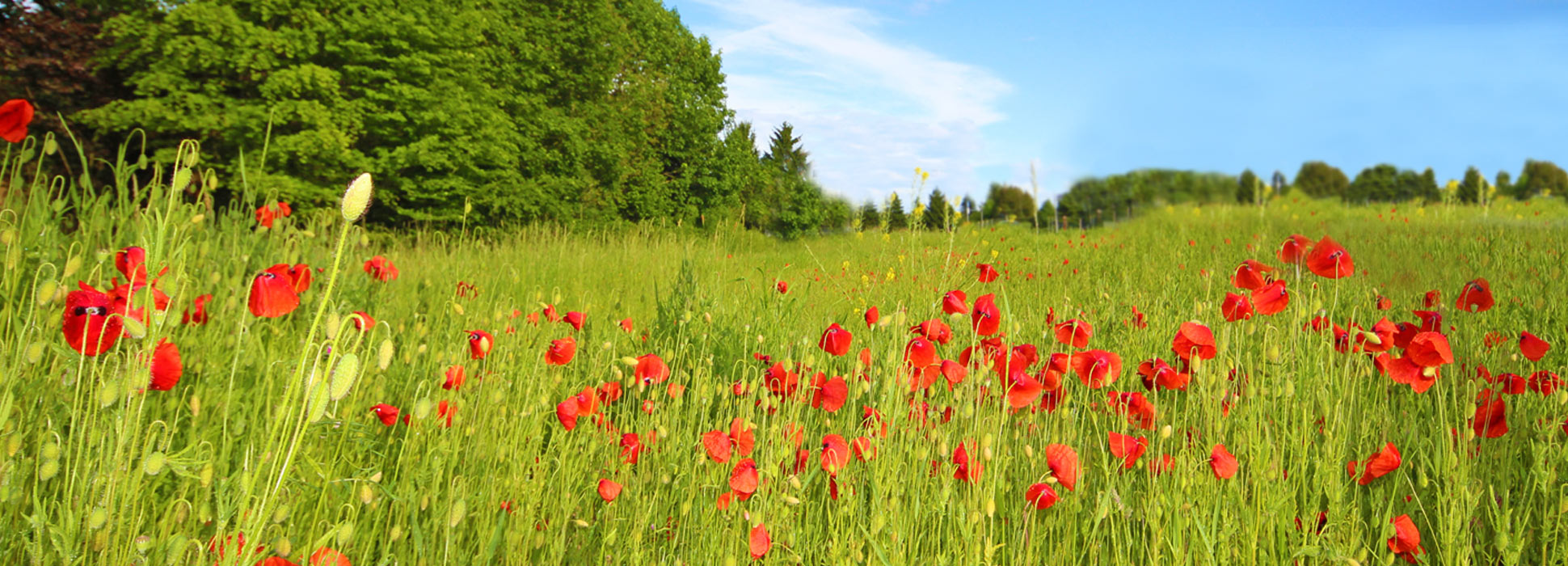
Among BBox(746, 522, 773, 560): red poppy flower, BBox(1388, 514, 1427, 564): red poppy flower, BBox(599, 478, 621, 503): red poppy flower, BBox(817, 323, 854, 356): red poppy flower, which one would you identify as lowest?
BBox(1388, 514, 1427, 564): red poppy flower

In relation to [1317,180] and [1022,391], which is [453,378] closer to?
[1022,391]

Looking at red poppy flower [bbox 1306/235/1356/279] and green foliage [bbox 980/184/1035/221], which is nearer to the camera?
red poppy flower [bbox 1306/235/1356/279]

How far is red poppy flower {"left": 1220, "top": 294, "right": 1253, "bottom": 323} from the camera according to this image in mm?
2012

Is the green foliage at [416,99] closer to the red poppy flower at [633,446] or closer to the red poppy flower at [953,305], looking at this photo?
the red poppy flower at [633,446]

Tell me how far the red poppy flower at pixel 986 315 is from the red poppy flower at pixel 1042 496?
40 centimetres

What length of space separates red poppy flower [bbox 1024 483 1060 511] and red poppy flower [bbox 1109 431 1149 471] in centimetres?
20

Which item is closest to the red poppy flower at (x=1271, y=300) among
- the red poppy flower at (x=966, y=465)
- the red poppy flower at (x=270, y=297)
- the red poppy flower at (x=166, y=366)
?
the red poppy flower at (x=966, y=465)

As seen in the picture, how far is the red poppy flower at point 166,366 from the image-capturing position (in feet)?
4.80

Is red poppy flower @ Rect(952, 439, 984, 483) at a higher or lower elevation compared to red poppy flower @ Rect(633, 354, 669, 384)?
lower

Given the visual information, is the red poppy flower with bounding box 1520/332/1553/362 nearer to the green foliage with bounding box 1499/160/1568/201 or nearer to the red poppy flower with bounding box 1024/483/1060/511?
the red poppy flower with bounding box 1024/483/1060/511

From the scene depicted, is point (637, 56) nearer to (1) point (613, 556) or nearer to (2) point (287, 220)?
(2) point (287, 220)

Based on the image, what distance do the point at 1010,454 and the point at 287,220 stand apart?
3.70 metres

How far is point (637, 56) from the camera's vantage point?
19.4m

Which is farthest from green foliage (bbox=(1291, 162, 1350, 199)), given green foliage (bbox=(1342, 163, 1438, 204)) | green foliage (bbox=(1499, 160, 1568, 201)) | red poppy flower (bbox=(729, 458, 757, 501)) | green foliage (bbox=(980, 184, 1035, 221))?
green foliage (bbox=(980, 184, 1035, 221))
